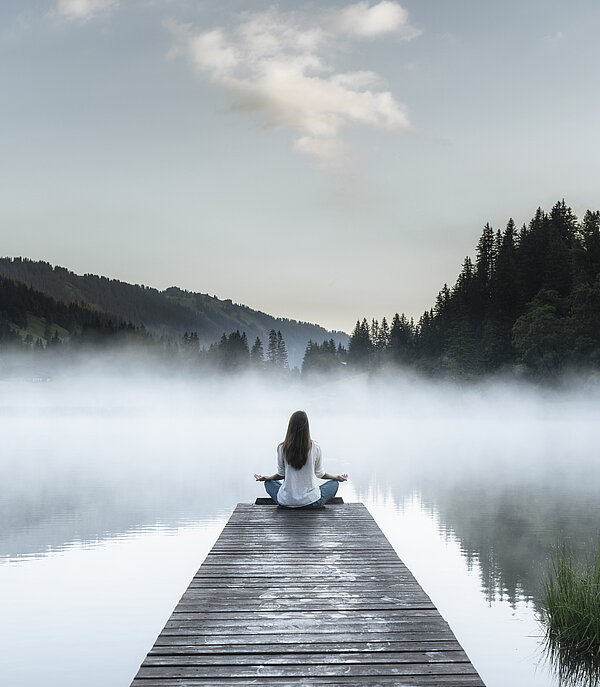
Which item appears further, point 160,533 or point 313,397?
point 313,397

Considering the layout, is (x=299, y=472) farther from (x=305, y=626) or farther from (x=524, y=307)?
(x=524, y=307)

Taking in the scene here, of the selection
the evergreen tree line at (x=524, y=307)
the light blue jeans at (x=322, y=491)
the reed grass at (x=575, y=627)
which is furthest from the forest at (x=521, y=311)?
the reed grass at (x=575, y=627)

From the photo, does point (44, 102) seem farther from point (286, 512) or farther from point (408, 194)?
point (286, 512)

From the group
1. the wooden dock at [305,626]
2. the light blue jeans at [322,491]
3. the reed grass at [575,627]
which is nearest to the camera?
the wooden dock at [305,626]

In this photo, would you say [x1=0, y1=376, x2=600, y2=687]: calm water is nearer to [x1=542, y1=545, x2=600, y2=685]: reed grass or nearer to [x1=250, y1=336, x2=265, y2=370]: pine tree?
[x1=542, y1=545, x2=600, y2=685]: reed grass

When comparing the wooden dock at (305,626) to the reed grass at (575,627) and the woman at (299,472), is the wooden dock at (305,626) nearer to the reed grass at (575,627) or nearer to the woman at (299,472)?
the woman at (299,472)

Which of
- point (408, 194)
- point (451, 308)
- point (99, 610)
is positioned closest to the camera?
point (99, 610)

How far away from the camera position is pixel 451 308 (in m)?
118

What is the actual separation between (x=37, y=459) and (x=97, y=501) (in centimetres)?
1917

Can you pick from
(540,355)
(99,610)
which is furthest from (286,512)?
(540,355)

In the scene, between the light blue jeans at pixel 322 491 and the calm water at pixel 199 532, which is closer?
the calm water at pixel 199 532

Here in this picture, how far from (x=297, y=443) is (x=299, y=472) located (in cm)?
94

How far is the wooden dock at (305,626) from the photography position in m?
4.92

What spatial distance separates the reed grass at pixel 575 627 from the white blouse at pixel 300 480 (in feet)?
13.8
